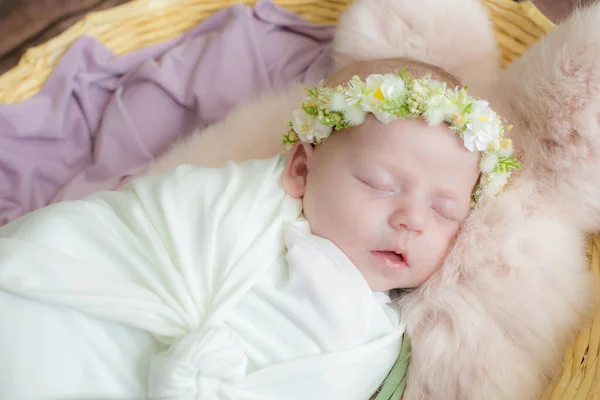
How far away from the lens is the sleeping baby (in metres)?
1.00

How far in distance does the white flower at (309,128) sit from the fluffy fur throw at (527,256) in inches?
13.9

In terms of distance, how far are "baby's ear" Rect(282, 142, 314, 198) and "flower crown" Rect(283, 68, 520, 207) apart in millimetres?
65

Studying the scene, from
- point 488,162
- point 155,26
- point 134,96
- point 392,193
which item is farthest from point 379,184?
point 155,26

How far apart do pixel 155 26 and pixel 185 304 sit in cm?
112

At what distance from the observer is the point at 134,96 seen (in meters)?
1.80

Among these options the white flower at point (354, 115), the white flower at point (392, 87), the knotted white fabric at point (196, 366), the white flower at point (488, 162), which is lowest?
the knotted white fabric at point (196, 366)

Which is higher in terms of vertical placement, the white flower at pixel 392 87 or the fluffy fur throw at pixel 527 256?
the white flower at pixel 392 87

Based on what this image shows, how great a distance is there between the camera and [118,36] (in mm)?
1813

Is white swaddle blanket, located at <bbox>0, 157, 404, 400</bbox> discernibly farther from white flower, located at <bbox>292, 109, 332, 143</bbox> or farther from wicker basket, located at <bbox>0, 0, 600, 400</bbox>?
wicker basket, located at <bbox>0, 0, 600, 400</bbox>

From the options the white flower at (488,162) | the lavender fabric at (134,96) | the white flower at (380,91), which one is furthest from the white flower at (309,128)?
the lavender fabric at (134,96)

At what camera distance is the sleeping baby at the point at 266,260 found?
100 centimetres

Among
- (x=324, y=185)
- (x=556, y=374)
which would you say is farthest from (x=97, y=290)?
(x=556, y=374)

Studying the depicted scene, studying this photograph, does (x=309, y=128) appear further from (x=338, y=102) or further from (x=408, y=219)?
(x=408, y=219)

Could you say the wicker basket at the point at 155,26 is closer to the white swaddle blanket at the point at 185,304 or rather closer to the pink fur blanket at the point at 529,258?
the pink fur blanket at the point at 529,258
